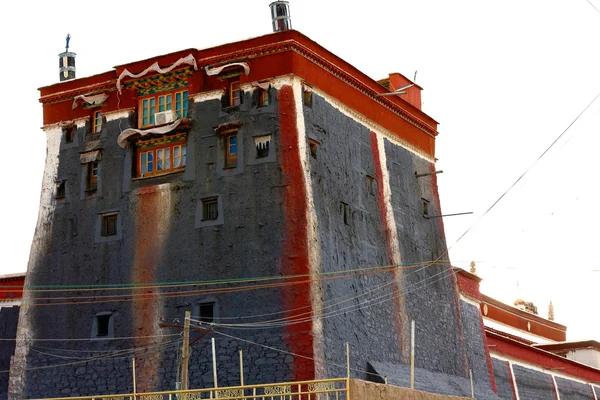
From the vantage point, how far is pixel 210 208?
3225 cm

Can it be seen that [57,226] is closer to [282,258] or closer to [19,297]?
[19,297]

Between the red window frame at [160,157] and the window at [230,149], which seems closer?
the window at [230,149]

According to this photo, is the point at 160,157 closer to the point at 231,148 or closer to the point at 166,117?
the point at 166,117

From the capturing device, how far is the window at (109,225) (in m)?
33.9

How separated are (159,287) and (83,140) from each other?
6503 mm

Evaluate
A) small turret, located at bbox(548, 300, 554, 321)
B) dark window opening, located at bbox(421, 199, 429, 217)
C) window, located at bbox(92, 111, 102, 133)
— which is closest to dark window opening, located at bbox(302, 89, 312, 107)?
window, located at bbox(92, 111, 102, 133)

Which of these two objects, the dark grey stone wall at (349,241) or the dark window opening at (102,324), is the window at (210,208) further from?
the dark window opening at (102,324)

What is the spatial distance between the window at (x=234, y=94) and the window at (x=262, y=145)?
154cm

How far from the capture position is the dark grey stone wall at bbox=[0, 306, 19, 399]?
1467 inches

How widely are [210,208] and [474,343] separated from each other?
13055mm

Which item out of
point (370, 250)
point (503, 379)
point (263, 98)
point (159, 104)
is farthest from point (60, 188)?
point (503, 379)

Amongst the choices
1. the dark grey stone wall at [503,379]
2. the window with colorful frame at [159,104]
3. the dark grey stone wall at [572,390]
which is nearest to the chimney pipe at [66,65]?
the window with colorful frame at [159,104]

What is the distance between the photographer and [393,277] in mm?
34688

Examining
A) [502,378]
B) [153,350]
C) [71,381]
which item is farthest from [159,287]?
[502,378]
